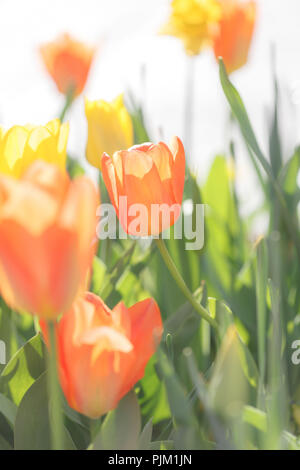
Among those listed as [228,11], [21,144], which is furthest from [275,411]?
[228,11]

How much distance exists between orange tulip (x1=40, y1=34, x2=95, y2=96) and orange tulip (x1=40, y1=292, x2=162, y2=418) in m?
0.53

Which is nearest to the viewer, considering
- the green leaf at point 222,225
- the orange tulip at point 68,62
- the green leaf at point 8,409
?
the green leaf at point 8,409

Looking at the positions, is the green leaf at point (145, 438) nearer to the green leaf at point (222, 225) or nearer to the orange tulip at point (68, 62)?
the green leaf at point (222, 225)

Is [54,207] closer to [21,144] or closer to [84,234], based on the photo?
[84,234]

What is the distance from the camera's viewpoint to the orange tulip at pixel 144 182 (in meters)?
0.29

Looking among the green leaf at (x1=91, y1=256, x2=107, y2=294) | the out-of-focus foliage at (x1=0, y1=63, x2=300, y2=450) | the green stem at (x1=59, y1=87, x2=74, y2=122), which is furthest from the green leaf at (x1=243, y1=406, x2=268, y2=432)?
the green stem at (x1=59, y1=87, x2=74, y2=122)

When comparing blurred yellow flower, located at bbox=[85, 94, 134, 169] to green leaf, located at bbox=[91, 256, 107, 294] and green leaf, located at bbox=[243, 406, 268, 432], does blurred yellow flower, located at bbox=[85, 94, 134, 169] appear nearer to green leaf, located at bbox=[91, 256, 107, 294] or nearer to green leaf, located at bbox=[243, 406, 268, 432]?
green leaf, located at bbox=[91, 256, 107, 294]

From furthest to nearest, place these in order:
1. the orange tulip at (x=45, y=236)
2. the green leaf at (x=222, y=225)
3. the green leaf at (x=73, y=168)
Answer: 1. the green leaf at (x=73, y=168)
2. the green leaf at (x=222, y=225)
3. the orange tulip at (x=45, y=236)

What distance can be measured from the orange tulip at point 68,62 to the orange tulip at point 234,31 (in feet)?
0.63

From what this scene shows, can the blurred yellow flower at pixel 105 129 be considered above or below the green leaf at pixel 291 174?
above

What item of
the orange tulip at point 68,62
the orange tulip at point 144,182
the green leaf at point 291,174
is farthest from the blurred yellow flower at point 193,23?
the orange tulip at point 144,182

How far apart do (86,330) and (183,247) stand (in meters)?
0.25

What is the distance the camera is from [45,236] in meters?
0.18
